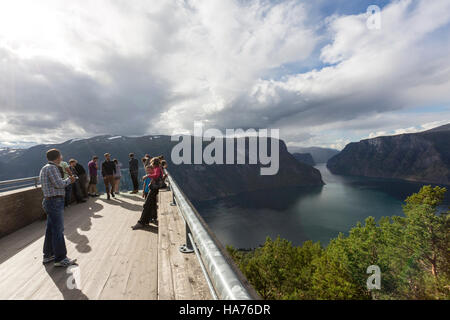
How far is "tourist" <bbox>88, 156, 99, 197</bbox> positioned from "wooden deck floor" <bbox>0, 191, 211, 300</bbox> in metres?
4.95

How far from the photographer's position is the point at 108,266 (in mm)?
4383

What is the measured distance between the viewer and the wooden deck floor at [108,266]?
10.7 ft

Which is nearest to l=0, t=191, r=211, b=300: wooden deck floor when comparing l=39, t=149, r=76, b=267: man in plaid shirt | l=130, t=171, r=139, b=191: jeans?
l=39, t=149, r=76, b=267: man in plaid shirt

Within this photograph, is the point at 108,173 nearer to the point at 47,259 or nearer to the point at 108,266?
the point at 47,259

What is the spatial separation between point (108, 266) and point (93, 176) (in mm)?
9543

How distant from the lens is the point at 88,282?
3.83m

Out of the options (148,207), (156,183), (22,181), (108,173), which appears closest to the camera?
(156,183)

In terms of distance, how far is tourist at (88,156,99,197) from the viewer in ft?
38.7

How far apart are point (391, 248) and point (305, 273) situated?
1367 cm

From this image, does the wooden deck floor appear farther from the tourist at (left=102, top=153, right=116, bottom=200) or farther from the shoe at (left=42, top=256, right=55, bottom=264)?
the tourist at (left=102, top=153, right=116, bottom=200)

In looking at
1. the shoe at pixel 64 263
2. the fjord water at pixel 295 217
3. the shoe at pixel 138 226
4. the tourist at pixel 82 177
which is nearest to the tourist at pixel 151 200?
the shoe at pixel 138 226

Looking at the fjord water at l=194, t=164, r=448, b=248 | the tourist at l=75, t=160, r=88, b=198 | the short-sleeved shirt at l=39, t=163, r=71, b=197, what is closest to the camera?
the short-sleeved shirt at l=39, t=163, r=71, b=197

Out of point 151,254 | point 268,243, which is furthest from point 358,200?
point 151,254

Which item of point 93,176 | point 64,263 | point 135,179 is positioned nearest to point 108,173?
point 93,176
